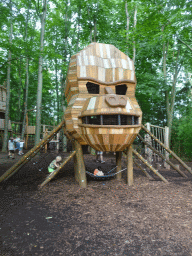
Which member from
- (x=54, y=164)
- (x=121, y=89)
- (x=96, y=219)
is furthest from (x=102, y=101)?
(x=54, y=164)

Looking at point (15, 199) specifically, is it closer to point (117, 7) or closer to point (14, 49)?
point (14, 49)

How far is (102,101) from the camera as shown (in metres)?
4.07

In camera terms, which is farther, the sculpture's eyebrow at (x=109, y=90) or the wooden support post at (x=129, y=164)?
the wooden support post at (x=129, y=164)

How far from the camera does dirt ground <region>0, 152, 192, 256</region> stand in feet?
8.19

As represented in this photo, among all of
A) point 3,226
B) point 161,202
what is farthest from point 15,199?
point 161,202

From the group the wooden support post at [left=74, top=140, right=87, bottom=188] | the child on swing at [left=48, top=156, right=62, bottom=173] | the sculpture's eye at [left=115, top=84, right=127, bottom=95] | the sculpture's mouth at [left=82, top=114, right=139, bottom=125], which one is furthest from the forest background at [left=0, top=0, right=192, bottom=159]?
the sculpture's mouth at [left=82, top=114, right=139, bottom=125]

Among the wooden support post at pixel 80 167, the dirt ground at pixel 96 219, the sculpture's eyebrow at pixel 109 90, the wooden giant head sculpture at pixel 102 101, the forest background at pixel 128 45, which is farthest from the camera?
the forest background at pixel 128 45

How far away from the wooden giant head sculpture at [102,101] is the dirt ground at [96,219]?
135cm

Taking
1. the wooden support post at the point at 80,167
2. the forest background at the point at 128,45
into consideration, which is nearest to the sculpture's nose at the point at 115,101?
the wooden support post at the point at 80,167

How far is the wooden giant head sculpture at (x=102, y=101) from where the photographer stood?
4.00 m

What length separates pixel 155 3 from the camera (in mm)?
8891

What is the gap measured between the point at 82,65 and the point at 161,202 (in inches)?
157

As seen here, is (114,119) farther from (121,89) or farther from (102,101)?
(121,89)

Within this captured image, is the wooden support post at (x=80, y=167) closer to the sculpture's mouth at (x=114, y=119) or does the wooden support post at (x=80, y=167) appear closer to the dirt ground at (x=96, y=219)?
the dirt ground at (x=96, y=219)
